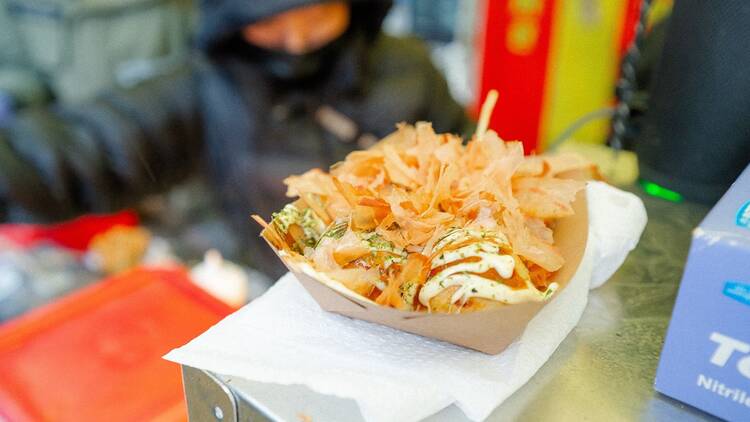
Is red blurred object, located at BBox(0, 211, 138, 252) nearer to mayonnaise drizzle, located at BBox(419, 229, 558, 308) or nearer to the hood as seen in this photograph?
the hood

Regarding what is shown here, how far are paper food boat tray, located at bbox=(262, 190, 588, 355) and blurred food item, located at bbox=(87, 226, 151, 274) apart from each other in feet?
4.08

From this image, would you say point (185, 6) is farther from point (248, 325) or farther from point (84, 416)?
point (248, 325)

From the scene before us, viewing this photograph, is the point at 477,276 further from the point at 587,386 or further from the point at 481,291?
the point at 587,386

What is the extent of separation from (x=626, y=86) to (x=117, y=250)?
125cm

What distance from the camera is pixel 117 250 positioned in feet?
5.17

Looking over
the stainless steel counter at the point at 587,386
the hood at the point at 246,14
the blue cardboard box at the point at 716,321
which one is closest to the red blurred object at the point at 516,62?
the hood at the point at 246,14

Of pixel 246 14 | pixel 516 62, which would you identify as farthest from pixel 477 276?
pixel 516 62

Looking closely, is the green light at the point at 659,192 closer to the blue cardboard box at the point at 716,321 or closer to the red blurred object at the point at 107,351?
the blue cardboard box at the point at 716,321

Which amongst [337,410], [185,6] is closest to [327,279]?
[337,410]

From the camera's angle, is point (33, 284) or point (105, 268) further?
point (105, 268)

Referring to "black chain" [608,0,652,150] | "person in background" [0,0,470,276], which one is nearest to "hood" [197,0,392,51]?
"person in background" [0,0,470,276]

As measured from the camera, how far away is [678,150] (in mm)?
659

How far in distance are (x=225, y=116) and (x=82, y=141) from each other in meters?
0.33

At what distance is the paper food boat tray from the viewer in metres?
0.40
